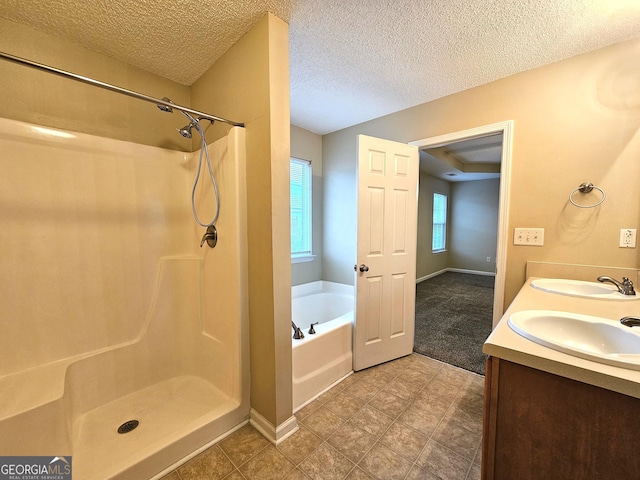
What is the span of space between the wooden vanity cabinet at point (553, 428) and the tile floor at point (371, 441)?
0.56 metres

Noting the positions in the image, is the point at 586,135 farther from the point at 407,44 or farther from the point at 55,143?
the point at 55,143

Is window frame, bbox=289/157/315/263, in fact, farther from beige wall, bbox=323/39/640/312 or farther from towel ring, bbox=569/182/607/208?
towel ring, bbox=569/182/607/208

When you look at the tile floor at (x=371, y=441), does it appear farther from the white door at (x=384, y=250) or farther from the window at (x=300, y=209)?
the window at (x=300, y=209)

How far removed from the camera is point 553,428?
0.76 m

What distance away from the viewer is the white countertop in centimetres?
65

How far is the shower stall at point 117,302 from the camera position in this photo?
1.27 meters

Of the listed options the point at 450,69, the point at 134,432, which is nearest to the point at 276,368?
the point at 134,432

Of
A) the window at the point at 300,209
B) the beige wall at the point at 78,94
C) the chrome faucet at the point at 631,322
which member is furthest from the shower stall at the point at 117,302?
the chrome faucet at the point at 631,322

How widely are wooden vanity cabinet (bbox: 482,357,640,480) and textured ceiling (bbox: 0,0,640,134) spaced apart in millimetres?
1695

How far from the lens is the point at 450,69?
70.4 inches

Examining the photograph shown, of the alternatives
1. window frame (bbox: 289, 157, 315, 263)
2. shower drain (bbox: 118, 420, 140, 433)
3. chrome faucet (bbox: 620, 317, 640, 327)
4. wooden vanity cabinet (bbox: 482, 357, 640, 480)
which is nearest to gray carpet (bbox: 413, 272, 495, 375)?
chrome faucet (bbox: 620, 317, 640, 327)

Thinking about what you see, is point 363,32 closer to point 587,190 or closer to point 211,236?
point 211,236

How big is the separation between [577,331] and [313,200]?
259 cm

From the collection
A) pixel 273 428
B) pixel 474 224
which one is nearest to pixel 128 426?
pixel 273 428
